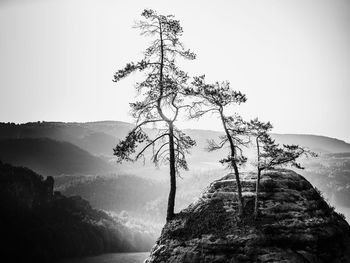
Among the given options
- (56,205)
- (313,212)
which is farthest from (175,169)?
(56,205)

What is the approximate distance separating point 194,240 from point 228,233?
2.49 m

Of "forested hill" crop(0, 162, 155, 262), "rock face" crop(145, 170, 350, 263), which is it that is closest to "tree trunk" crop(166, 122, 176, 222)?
"rock face" crop(145, 170, 350, 263)

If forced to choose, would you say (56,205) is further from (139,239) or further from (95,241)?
(139,239)

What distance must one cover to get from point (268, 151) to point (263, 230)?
5.51m

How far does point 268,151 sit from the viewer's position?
2259cm

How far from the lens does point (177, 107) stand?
2462 cm

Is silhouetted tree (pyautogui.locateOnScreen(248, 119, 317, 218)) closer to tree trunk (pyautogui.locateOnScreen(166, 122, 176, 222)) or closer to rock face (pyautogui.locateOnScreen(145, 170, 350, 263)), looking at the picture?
rock face (pyautogui.locateOnScreen(145, 170, 350, 263))

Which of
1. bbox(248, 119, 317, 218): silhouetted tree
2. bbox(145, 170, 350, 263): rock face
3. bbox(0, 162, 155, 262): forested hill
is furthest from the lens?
bbox(0, 162, 155, 262): forested hill

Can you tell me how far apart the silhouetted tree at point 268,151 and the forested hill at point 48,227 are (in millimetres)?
99770

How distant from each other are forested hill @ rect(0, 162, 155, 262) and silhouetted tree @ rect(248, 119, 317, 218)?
99770 millimetres

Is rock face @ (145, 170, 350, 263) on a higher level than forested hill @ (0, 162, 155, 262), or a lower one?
higher

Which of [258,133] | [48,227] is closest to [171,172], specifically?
[258,133]

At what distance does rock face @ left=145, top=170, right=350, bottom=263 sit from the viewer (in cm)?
2059

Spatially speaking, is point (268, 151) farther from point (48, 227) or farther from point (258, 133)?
point (48, 227)
